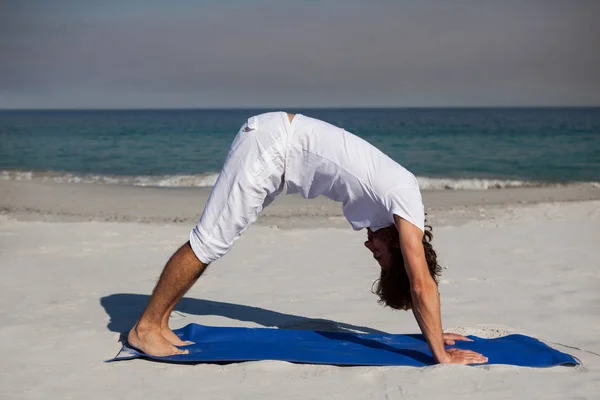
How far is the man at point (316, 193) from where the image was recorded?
384 cm

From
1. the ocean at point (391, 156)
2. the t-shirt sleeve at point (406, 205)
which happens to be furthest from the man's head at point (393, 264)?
the ocean at point (391, 156)

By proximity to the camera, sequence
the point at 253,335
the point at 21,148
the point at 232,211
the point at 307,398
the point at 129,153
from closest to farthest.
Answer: the point at 307,398, the point at 232,211, the point at 253,335, the point at 129,153, the point at 21,148

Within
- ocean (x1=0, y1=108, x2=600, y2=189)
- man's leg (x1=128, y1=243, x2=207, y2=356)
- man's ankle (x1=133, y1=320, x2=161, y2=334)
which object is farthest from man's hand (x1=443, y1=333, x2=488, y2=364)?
ocean (x1=0, y1=108, x2=600, y2=189)

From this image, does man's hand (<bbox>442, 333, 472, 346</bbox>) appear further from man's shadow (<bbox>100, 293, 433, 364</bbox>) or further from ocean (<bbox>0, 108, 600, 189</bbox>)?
ocean (<bbox>0, 108, 600, 189</bbox>)

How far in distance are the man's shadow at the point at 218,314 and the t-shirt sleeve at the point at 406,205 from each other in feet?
4.16

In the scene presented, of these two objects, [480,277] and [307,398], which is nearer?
[307,398]

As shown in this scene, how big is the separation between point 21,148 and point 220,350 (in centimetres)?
2840

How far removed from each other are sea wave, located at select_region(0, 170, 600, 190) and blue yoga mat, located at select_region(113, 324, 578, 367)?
12705 millimetres

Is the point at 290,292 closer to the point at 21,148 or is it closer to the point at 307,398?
the point at 307,398

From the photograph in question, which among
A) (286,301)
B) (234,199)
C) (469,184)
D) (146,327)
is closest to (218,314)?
(286,301)

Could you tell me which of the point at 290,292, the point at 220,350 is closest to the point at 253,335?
the point at 220,350

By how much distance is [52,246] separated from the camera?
741 centimetres

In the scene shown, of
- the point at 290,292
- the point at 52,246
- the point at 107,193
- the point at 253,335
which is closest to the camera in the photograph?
the point at 253,335

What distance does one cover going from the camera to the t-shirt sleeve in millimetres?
3787
